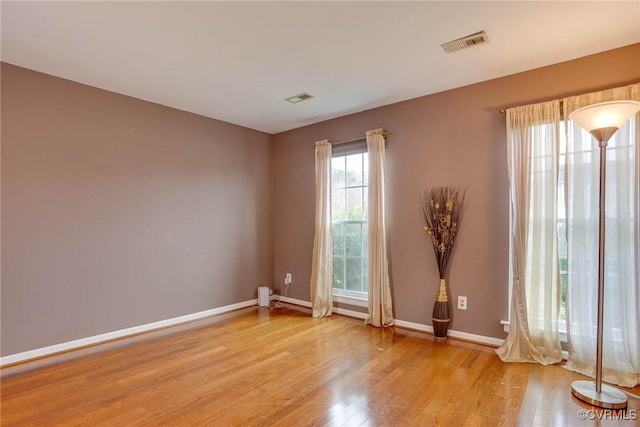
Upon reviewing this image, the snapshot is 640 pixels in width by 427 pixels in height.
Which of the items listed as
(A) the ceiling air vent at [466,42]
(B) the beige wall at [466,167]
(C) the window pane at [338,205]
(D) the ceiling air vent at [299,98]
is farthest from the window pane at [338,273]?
(A) the ceiling air vent at [466,42]

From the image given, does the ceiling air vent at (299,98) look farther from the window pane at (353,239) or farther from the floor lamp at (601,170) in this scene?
the floor lamp at (601,170)

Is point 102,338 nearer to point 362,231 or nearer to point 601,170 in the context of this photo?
point 362,231

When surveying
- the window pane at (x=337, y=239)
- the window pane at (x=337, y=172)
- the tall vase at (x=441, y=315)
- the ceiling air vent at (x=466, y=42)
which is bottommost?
the tall vase at (x=441, y=315)

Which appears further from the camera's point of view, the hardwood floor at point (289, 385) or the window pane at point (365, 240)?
the window pane at point (365, 240)

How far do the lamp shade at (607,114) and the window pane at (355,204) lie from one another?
2319mm

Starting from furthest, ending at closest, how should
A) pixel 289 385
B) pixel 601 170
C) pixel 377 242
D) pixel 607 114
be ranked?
pixel 377 242 < pixel 289 385 < pixel 601 170 < pixel 607 114

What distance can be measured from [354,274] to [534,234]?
2018mm

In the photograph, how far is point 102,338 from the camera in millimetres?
3150

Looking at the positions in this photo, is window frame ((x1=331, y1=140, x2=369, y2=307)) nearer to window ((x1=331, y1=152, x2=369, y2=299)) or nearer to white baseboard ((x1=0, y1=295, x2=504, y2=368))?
window ((x1=331, y1=152, x2=369, y2=299))

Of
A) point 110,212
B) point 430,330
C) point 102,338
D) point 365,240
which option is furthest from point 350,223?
point 102,338

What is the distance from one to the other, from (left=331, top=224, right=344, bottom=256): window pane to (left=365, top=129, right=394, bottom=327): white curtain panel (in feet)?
2.01

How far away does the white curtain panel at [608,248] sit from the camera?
2.29m

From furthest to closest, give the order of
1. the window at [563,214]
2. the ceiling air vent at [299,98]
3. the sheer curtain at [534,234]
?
1. the ceiling air vent at [299,98]
2. the sheer curtain at [534,234]
3. the window at [563,214]

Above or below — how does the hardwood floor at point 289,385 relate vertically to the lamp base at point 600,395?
below
